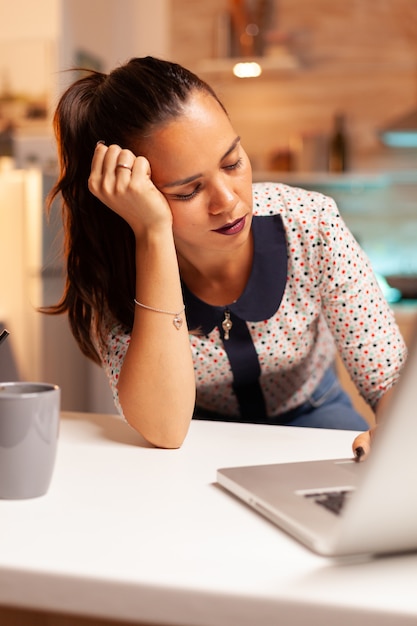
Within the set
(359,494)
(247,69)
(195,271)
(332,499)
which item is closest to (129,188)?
(195,271)

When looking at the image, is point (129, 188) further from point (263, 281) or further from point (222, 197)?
point (263, 281)

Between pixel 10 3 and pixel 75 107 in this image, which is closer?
pixel 75 107

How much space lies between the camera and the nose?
115 cm

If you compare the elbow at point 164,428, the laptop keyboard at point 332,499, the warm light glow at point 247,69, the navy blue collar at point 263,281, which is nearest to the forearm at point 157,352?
the elbow at point 164,428

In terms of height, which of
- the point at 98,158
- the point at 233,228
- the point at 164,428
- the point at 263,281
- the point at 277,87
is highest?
the point at 277,87

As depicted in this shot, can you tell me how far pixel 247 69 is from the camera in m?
3.98

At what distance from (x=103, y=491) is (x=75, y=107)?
0.72 meters

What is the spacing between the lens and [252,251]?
139 centimetres

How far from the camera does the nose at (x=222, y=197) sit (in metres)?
1.15

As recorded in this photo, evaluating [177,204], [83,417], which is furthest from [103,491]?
[177,204]

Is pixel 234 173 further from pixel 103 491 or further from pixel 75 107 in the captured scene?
pixel 103 491

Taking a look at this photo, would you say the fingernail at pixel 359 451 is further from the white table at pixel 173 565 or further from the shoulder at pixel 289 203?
the shoulder at pixel 289 203

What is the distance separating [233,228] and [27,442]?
22.0 inches

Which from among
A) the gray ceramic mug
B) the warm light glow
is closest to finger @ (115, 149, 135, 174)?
the gray ceramic mug
